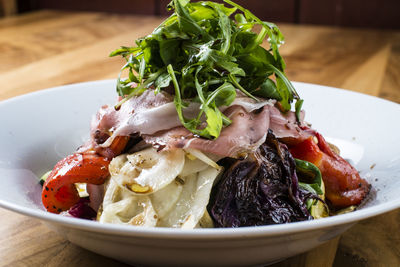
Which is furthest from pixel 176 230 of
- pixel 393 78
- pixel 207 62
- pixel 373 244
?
pixel 393 78

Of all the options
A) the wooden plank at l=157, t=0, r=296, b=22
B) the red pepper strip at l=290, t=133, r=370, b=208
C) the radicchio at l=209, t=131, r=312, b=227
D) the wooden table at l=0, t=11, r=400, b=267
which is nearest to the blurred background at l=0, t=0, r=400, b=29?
the wooden plank at l=157, t=0, r=296, b=22

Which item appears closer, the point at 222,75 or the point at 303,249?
the point at 303,249

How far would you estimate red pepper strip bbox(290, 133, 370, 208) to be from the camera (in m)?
1.46

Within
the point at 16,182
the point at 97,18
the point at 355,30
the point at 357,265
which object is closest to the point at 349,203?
the point at 357,265

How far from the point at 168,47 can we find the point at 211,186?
37cm

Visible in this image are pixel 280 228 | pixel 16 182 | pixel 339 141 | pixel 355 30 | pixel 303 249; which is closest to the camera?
pixel 280 228

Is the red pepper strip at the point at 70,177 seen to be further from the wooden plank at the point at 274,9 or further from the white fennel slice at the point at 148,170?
the wooden plank at the point at 274,9

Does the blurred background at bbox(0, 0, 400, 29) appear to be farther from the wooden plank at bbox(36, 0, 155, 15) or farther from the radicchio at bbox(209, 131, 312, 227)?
the radicchio at bbox(209, 131, 312, 227)

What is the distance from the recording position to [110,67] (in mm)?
2957

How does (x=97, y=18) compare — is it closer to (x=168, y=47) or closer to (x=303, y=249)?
(x=168, y=47)

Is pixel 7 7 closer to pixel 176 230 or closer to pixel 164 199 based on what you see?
pixel 164 199

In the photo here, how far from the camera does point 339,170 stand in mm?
1496

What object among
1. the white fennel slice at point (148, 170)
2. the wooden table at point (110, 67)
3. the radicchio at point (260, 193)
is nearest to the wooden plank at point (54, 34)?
the wooden table at point (110, 67)

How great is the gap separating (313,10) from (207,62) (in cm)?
388
